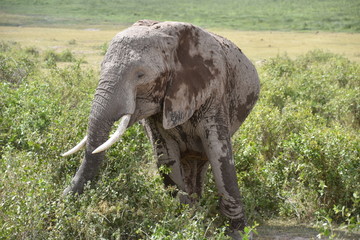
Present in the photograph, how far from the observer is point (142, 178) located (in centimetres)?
496

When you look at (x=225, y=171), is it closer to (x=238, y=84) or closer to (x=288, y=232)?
(x=238, y=84)

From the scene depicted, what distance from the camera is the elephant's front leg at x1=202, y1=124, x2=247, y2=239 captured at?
201 inches

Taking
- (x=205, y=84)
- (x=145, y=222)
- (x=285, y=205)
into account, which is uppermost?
(x=205, y=84)

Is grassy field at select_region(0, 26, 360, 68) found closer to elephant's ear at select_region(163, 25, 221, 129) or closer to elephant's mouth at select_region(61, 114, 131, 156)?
elephant's ear at select_region(163, 25, 221, 129)

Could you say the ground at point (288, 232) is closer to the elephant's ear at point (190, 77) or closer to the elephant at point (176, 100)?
the elephant at point (176, 100)

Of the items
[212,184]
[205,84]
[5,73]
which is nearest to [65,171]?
[205,84]

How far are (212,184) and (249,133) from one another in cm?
136

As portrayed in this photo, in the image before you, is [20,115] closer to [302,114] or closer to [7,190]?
[7,190]

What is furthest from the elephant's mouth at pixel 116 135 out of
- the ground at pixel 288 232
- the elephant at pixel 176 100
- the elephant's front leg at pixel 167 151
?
the ground at pixel 288 232

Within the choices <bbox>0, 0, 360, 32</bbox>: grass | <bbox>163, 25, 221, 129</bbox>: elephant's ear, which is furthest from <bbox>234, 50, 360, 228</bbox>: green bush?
<bbox>0, 0, 360, 32</bbox>: grass

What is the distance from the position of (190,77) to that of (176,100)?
27 cm

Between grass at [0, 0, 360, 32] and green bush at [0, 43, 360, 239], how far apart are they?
37104mm

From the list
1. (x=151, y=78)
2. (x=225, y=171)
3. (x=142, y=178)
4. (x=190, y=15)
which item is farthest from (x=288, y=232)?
(x=190, y=15)

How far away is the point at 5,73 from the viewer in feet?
36.1
